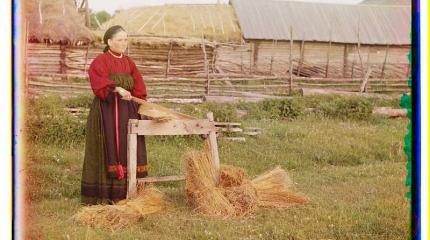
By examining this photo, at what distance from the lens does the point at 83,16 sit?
503 cm

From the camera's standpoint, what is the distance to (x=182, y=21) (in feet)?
17.0

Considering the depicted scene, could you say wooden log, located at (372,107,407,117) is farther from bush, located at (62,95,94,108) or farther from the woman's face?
bush, located at (62,95,94,108)

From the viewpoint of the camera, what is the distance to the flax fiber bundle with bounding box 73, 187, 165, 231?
186 inches

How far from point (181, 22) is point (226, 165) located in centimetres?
134

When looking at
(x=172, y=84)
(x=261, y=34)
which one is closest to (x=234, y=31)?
(x=261, y=34)

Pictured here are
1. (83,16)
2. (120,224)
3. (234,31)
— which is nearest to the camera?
(120,224)

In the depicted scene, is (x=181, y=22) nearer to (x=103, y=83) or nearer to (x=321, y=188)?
(x=103, y=83)

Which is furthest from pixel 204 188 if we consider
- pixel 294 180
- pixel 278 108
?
pixel 278 108

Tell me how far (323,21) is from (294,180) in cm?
148

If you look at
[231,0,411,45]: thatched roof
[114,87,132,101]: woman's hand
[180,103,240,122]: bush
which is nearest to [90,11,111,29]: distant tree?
[114,87,132,101]: woman's hand

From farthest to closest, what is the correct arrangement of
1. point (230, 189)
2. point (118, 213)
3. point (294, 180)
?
point (294, 180) → point (230, 189) → point (118, 213)

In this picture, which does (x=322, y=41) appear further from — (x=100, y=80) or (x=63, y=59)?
(x=63, y=59)

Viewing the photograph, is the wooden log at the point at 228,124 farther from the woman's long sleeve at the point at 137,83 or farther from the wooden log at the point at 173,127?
the woman's long sleeve at the point at 137,83

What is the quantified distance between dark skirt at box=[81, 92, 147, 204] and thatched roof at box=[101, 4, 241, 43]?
644 millimetres
